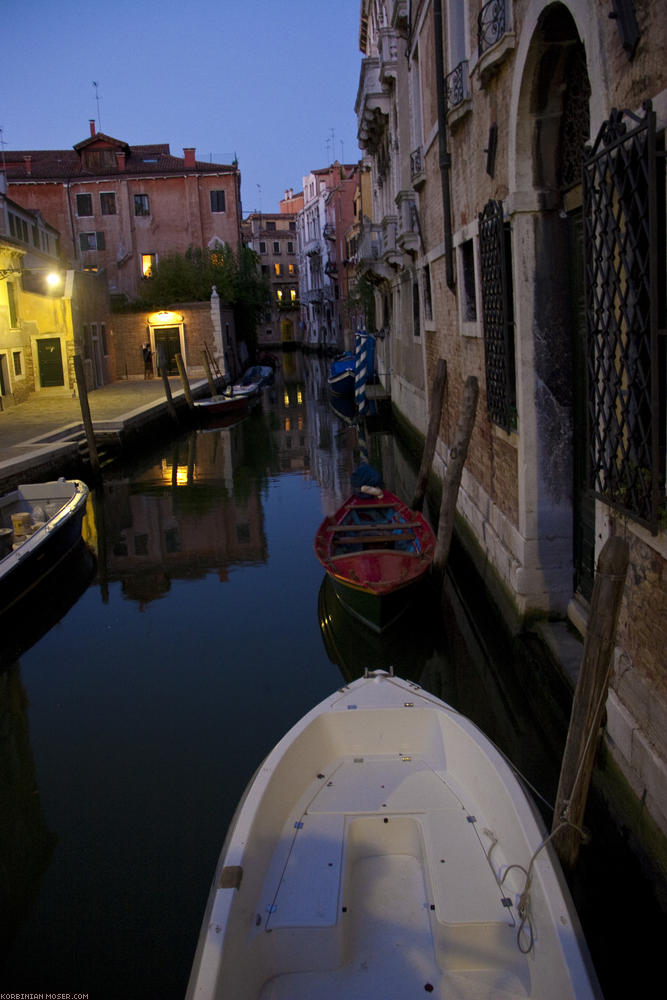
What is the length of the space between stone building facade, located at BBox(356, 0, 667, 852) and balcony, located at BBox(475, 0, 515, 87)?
0.02 m

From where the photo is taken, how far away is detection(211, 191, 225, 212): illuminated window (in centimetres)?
3091

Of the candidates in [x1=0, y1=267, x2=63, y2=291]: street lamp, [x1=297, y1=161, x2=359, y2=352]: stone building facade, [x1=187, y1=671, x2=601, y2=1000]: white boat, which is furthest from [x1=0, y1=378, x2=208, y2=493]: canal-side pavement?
[x1=297, y1=161, x2=359, y2=352]: stone building facade

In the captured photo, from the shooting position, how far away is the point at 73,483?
10.1 metres

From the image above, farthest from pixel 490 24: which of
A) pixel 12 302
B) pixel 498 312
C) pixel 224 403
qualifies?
pixel 224 403

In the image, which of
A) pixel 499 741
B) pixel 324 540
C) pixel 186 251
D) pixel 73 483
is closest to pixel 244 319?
pixel 186 251

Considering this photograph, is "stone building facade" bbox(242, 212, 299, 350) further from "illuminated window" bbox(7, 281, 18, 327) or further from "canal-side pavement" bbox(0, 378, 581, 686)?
"illuminated window" bbox(7, 281, 18, 327)

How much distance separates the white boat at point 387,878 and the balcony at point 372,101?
1480 cm

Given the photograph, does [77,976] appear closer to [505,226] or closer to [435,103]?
[505,226]

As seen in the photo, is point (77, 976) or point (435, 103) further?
point (435, 103)

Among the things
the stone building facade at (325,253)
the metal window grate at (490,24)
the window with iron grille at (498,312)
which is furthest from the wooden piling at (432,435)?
the stone building facade at (325,253)

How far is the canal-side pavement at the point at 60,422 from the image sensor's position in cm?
1170

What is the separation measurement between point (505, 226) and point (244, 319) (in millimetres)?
29660

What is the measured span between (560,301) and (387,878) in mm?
3597

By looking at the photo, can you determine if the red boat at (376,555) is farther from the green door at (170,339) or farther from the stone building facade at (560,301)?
the green door at (170,339)
